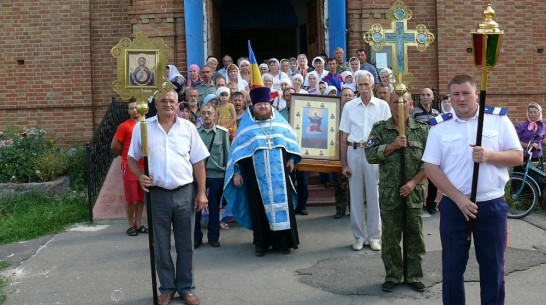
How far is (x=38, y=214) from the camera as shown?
29.5 ft

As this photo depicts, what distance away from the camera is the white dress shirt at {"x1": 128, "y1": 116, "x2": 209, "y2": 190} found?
5.27 meters

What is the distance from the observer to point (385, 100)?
702cm

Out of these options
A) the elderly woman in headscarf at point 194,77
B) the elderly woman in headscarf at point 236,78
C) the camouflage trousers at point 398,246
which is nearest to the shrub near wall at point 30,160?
the elderly woman in headscarf at point 194,77

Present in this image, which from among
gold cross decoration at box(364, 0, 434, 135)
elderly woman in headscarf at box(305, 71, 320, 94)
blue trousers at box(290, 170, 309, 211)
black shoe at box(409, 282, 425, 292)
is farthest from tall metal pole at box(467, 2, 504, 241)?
elderly woman in headscarf at box(305, 71, 320, 94)

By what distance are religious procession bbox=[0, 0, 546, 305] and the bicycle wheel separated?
2cm

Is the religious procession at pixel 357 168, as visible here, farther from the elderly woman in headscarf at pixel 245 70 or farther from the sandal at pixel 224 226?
the elderly woman in headscarf at pixel 245 70

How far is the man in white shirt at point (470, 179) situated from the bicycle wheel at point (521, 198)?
180 inches

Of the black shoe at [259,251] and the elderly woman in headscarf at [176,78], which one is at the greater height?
the elderly woman in headscarf at [176,78]

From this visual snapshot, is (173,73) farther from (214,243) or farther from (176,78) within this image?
(214,243)

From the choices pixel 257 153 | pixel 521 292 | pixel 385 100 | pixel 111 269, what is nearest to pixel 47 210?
pixel 111 269

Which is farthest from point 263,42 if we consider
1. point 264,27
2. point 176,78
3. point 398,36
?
point 398,36

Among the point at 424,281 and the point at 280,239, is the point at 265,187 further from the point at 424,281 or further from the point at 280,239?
the point at 424,281

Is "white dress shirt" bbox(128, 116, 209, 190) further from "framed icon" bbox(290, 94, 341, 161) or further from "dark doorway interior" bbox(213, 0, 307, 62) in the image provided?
"dark doorway interior" bbox(213, 0, 307, 62)

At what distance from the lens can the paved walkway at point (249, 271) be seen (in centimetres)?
555
